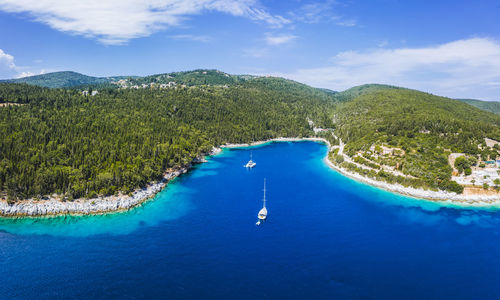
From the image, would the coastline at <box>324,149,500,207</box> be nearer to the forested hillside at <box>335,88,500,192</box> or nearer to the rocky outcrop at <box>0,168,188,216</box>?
the forested hillside at <box>335,88,500,192</box>

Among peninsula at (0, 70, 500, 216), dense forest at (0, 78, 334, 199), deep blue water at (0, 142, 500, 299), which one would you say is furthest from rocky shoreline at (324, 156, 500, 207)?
dense forest at (0, 78, 334, 199)

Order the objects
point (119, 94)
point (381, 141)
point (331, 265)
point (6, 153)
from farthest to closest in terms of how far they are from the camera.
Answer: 1. point (119, 94)
2. point (381, 141)
3. point (6, 153)
4. point (331, 265)

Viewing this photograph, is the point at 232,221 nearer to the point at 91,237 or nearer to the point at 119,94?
the point at 91,237

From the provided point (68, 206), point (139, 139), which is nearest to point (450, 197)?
point (68, 206)

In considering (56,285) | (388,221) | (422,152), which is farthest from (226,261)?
(422,152)

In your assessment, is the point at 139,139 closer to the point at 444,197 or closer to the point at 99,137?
the point at 99,137

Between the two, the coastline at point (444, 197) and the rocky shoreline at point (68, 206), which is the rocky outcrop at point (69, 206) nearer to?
the rocky shoreline at point (68, 206)

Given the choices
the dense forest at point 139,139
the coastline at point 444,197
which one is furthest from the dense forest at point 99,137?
the coastline at point 444,197
